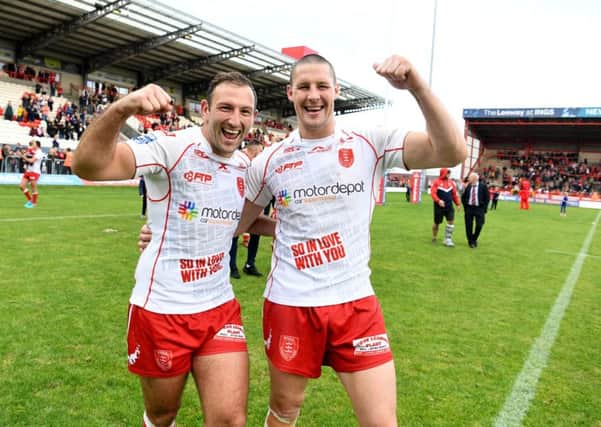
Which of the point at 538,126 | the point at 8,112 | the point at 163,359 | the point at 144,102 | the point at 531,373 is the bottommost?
the point at 531,373

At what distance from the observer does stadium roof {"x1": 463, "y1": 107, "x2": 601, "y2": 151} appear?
1780 inches

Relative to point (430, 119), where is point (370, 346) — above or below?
below

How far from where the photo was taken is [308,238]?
2400 millimetres

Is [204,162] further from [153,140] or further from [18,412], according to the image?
[18,412]

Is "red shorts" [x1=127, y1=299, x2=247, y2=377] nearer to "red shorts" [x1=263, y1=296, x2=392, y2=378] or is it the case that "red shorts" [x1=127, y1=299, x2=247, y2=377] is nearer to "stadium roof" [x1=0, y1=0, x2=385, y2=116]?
"red shorts" [x1=263, y1=296, x2=392, y2=378]

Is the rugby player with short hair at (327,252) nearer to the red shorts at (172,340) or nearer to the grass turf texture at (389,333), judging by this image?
the red shorts at (172,340)

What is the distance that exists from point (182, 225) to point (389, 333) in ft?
10.6

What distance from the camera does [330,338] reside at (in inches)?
92.0

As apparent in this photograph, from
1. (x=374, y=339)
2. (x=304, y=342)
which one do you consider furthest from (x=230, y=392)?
(x=374, y=339)

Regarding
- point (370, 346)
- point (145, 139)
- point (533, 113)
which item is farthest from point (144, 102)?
point (533, 113)

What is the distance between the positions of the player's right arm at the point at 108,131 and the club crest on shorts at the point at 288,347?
1145mm

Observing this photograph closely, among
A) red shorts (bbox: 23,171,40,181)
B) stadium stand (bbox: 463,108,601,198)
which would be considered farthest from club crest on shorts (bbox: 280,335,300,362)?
stadium stand (bbox: 463,108,601,198)

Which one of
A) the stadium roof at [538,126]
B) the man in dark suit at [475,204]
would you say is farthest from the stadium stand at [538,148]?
the man in dark suit at [475,204]

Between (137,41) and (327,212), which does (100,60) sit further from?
(327,212)
